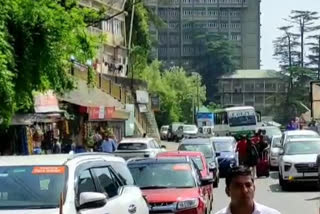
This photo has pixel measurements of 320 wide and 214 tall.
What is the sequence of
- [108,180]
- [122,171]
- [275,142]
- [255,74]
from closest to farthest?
1. [108,180]
2. [122,171]
3. [275,142]
4. [255,74]

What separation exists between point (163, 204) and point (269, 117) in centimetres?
12986

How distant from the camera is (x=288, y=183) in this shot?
29281 millimetres

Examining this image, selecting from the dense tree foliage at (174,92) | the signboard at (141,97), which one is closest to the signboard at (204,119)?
the dense tree foliage at (174,92)

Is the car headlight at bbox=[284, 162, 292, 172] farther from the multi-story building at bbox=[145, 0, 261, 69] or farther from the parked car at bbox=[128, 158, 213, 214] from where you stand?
the multi-story building at bbox=[145, 0, 261, 69]

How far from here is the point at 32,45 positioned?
18.3m

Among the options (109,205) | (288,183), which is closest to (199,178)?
(109,205)

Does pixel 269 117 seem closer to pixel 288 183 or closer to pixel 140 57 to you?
pixel 140 57

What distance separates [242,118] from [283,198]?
5066 cm

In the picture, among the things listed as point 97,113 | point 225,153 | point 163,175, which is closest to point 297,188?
point 225,153

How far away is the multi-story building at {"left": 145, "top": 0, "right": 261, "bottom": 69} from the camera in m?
169

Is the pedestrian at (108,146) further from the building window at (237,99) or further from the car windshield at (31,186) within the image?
the building window at (237,99)

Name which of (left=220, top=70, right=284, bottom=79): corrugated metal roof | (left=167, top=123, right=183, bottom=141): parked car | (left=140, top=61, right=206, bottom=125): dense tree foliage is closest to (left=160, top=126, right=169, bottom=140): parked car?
(left=167, top=123, right=183, bottom=141): parked car

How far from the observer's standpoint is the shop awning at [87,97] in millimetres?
42216

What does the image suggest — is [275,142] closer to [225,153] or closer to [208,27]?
[225,153]
